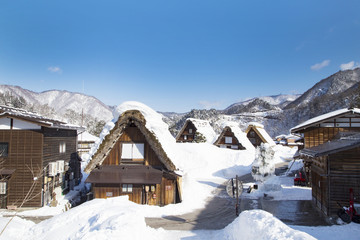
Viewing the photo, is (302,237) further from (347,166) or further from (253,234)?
(347,166)

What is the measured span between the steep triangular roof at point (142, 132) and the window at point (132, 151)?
77 cm

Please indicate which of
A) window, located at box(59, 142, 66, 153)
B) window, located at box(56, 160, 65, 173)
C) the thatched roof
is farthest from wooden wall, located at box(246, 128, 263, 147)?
window, located at box(56, 160, 65, 173)

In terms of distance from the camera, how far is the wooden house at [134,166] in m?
15.7

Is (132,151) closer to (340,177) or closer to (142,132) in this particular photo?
(142,132)

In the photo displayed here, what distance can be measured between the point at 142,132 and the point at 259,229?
33.3 feet

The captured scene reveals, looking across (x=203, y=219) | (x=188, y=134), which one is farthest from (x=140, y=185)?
(x=188, y=134)

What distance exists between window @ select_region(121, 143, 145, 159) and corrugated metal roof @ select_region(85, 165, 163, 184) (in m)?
0.67

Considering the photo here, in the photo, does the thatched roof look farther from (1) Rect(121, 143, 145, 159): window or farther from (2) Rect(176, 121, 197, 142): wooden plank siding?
(2) Rect(176, 121, 197, 142): wooden plank siding

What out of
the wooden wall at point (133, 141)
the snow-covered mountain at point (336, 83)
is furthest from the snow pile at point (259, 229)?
the snow-covered mountain at point (336, 83)

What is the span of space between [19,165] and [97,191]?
551cm

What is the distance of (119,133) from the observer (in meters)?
16.3

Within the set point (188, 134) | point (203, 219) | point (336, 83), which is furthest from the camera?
point (336, 83)

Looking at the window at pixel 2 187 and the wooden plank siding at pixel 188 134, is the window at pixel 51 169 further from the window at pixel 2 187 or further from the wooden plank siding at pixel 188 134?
the wooden plank siding at pixel 188 134

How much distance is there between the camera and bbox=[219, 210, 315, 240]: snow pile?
6854mm
